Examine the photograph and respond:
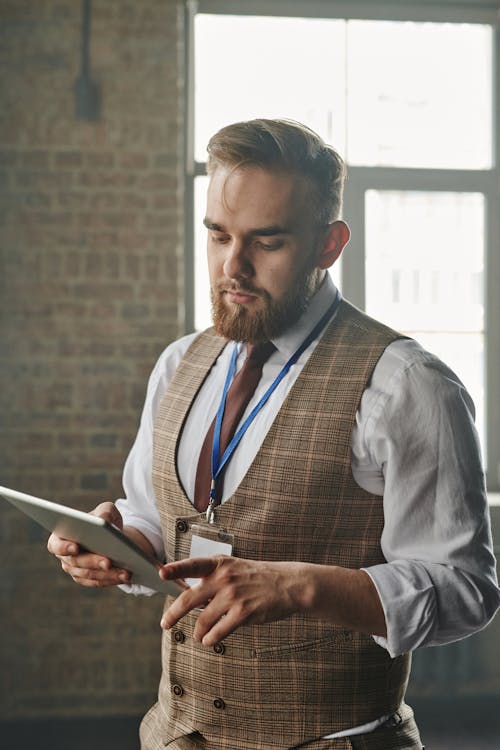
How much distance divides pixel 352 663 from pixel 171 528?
0.41 meters

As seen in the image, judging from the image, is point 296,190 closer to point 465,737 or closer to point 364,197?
point 364,197

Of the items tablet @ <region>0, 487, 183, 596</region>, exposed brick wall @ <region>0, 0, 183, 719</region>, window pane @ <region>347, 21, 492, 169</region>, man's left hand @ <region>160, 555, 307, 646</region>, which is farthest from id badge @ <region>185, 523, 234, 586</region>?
window pane @ <region>347, 21, 492, 169</region>

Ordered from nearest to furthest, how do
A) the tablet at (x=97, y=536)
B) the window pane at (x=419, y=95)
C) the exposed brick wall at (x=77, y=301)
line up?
the tablet at (x=97, y=536) → the exposed brick wall at (x=77, y=301) → the window pane at (x=419, y=95)

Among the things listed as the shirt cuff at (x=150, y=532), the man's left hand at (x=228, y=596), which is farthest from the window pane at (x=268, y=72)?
the man's left hand at (x=228, y=596)

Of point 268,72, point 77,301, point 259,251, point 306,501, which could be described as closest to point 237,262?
point 259,251

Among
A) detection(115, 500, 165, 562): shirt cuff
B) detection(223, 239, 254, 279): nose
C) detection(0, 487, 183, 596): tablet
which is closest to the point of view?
detection(0, 487, 183, 596): tablet

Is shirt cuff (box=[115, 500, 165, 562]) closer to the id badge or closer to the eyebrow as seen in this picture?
the id badge

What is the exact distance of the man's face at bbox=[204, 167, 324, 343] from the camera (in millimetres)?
1416

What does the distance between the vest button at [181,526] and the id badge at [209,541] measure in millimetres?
24

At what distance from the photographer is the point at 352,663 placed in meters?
1.34

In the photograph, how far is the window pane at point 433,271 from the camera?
378 cm

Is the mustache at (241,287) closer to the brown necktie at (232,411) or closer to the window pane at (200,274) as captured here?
the brown necktie at (232,411)

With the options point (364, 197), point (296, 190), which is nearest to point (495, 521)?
point (364, 197)

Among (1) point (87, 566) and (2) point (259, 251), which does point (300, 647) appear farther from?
(2) point (259, 251)
